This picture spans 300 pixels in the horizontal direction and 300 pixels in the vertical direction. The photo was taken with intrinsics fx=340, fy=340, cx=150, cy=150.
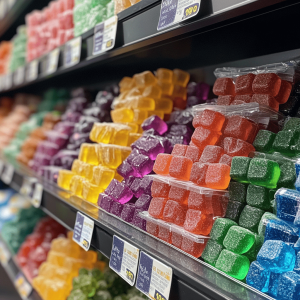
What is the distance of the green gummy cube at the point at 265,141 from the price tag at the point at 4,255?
2.19 metres

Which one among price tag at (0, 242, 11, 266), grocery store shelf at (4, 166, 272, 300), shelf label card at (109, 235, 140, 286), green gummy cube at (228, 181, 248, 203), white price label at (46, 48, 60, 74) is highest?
white price label at (46, 48, 60, 74)

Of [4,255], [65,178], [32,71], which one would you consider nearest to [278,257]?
[65,178]

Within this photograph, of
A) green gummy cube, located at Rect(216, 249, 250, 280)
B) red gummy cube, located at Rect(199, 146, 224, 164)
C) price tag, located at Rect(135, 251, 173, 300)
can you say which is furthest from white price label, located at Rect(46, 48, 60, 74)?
green gummy cube, located at Rect(216, 249, 250, 280)

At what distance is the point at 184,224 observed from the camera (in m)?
0.91

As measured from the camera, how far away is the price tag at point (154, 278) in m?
0.77

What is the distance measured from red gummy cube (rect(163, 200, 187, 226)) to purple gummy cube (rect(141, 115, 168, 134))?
1.49 feet

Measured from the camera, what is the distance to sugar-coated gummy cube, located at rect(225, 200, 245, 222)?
0.86 metres

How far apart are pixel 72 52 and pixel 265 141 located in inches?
40.8

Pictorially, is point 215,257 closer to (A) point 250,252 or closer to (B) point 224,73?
(A) point 250,252

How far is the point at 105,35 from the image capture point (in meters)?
1.25

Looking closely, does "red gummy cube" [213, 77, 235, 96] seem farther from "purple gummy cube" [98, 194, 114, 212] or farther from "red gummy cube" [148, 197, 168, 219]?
"purple gummy cube" [98, 194, 114, 212]

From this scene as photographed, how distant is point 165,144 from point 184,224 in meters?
0.40

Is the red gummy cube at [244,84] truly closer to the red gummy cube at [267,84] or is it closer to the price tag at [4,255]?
the red gummy cube at [267,84]

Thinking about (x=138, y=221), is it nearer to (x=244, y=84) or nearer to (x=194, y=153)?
(x=194, y=153)
